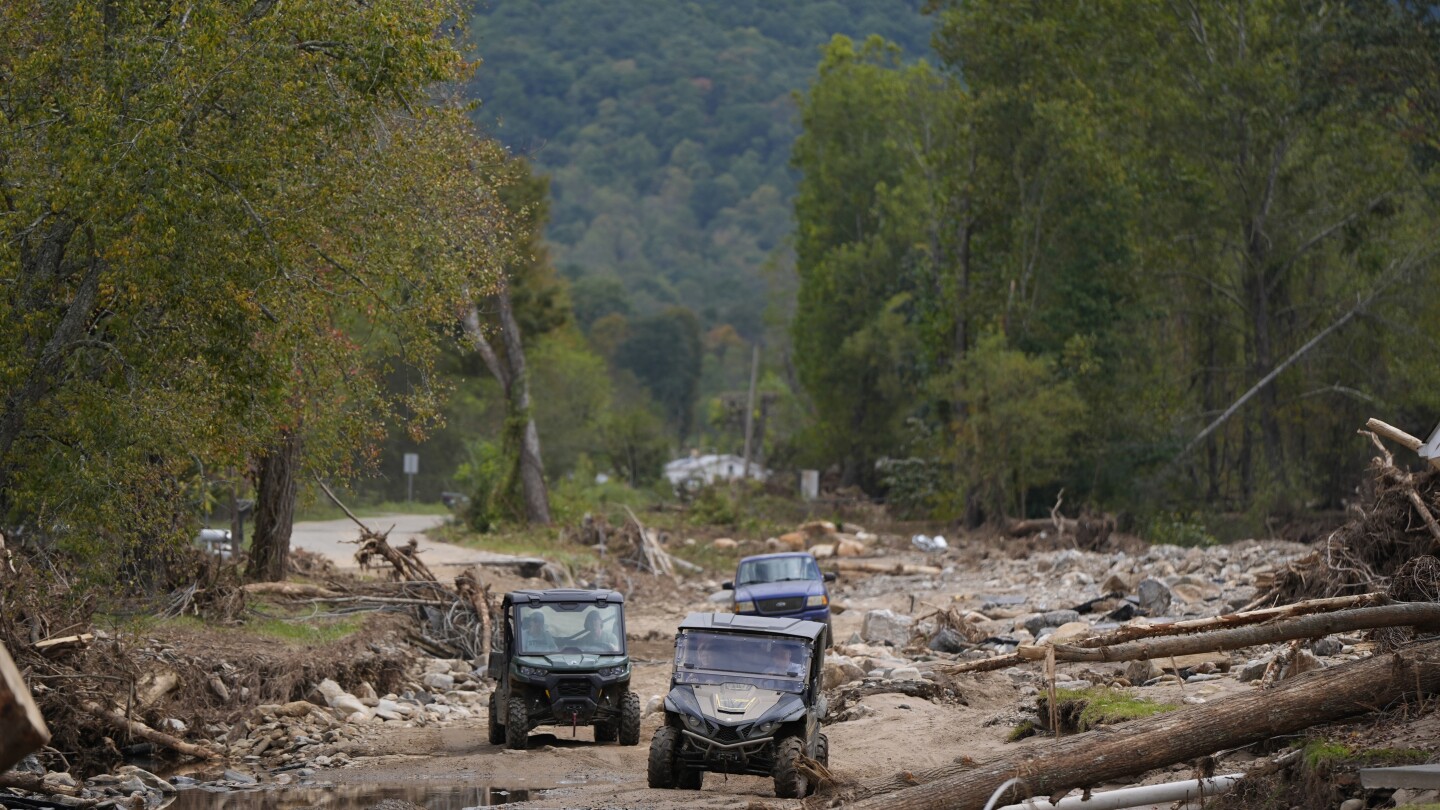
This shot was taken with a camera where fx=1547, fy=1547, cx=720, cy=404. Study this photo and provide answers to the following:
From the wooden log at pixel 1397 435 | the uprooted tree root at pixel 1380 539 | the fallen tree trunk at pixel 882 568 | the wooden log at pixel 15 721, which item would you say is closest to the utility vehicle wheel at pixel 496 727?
the uprooted tree root at pixel 1380 539

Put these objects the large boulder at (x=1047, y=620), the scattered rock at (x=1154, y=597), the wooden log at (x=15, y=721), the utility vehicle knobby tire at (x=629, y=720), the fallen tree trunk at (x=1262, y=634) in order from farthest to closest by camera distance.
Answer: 1. the scattered rock at (x=1154, y=597)
2. the large boulder at (x=1047, y=620)
3. the utility vehicle knobby tire at (x=629, y=720)
4. the fallen tree trunk at (x=1262, y=634)
5. the wooden log at (x=15, y=721)

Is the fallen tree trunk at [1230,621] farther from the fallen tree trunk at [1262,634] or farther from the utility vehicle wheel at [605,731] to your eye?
the utility vehicle wheel at [605,731]

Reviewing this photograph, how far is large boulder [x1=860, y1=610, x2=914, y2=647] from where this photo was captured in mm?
25078

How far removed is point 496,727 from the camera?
17953 mm

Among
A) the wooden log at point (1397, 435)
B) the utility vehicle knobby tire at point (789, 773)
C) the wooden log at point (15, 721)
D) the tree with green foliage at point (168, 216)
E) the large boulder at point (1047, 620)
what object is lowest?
the utility vehicle knobby tire at point (789, 773)

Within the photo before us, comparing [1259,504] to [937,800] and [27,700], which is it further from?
[27,700]

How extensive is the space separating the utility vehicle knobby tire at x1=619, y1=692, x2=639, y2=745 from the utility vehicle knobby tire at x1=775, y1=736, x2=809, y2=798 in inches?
164

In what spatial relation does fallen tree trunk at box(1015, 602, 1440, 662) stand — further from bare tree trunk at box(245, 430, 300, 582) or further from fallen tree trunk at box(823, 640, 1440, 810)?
bare tree trunk at box(245, 430, 300, 582)

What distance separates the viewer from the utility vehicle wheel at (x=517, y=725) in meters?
17.3

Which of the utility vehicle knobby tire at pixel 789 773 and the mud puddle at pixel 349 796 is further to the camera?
the mud puddle at pixel 349 796

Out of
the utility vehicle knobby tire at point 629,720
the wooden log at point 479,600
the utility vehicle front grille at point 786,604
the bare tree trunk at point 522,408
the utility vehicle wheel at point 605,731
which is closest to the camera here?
the utility vehicle knobby tire at point 629,720

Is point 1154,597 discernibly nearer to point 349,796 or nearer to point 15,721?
point 349,796

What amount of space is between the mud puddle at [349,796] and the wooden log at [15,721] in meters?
8.81

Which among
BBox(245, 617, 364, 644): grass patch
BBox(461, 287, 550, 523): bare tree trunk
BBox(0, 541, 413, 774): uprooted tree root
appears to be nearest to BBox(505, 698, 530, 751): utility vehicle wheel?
BBox(0, 541, 413, 774): uprooted tree root
